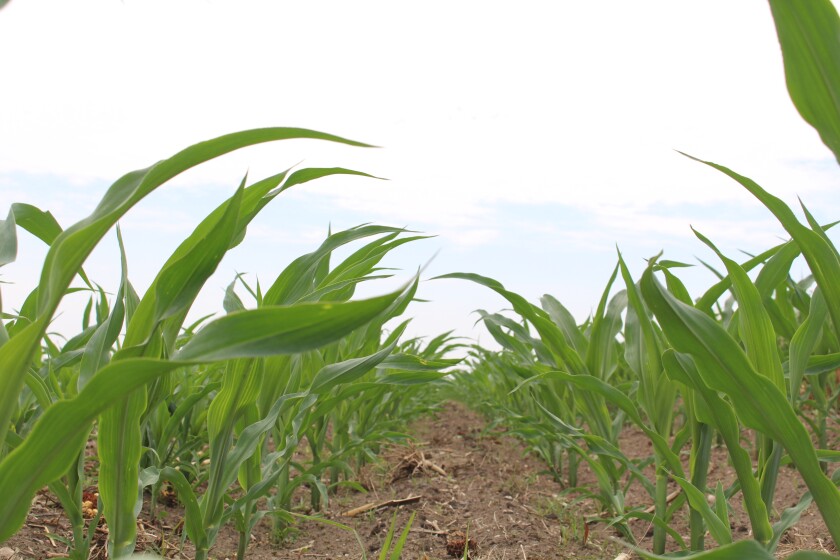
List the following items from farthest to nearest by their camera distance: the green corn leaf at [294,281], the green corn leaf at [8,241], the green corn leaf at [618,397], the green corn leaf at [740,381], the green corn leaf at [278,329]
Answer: the green corn leaf at [618,397], the green corn leaf at [294,281], the green corn leaf at [8,241], the green corn leaf at [740,381], the green corn leaf at [278,329]

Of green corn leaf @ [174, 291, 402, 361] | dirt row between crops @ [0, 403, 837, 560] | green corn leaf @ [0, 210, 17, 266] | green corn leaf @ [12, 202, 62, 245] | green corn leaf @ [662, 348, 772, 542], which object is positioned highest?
green corn leaf @ [12, 202, 62, 245]

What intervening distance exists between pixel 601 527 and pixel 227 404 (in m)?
1.12

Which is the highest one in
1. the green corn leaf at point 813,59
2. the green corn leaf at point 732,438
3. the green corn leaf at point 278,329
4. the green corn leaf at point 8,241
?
the green corn leaf at point 813,59

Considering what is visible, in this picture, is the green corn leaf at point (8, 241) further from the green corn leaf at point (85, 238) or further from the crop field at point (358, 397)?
the green corn leaf at point (85, 238)

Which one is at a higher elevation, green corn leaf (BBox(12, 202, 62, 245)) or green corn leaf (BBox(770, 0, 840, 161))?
green corn leaf (BBox(770, 0, 840, 161))

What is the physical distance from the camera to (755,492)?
100cm

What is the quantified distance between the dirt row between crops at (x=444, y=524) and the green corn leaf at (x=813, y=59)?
79cm

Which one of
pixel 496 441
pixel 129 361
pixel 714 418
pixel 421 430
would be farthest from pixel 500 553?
pixel 421 430

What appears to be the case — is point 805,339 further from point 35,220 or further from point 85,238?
point 35,220

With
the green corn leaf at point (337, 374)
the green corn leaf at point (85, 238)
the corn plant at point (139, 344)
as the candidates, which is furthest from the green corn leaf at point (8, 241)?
the green corn leaf at point (337, 374)

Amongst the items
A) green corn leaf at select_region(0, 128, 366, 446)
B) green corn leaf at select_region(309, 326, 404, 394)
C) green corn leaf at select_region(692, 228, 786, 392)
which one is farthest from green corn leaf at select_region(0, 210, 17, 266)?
green corn leaf at select_region(692, 228, 786, 392)

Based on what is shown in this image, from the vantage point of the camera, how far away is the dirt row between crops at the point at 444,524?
146 centimetres

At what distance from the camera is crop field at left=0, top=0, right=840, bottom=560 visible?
669 millimetres

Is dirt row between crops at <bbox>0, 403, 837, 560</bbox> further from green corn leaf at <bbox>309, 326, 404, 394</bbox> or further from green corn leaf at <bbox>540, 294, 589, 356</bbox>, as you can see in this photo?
green corn leaf at <bbox>540, 294, 589, 356</bbox>
